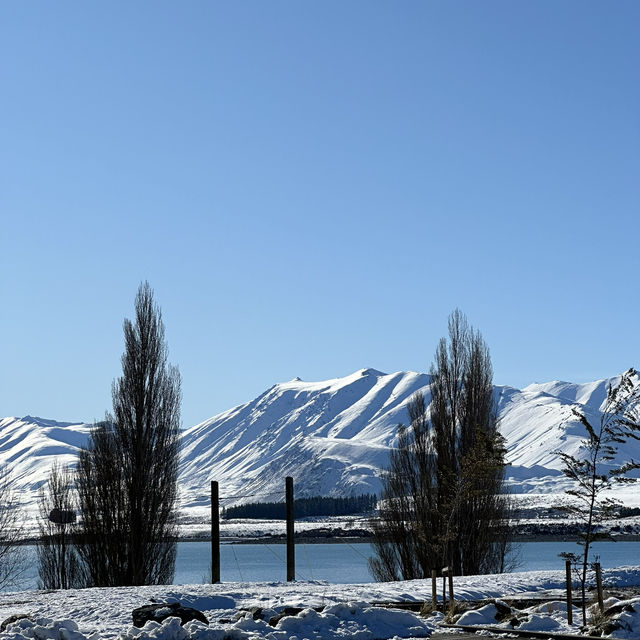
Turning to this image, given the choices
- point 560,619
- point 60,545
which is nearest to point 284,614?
point 560,619

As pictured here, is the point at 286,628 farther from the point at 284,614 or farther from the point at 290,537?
the point at 290,537

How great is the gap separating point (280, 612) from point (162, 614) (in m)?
2.46

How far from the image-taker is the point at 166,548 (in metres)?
35.8

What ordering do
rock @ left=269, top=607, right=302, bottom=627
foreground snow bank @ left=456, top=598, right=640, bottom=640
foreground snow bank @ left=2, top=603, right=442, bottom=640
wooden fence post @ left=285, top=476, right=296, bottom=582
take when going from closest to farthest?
foreground snow bank @ left=456, top=598, right=640, bottom=640 → foreground snow bank @ left=2, top=603, right=442, bottom=640 → rock @ left=269, top=607, right=302, bottom=627 → wooden fence post @ left=285, top=476, right=296, bottom=582

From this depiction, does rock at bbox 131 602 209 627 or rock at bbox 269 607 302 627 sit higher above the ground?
rock at bbox 131 602 209 627

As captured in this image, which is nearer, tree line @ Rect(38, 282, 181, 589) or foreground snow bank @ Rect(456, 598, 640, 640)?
foreground snow bank @ Rect(456, 598, 640, 640)

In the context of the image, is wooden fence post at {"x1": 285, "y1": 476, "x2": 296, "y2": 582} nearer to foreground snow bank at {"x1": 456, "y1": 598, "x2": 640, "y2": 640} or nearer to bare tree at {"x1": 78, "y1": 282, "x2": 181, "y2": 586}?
bare tree at {"x1": 78, "y1": 282, "x2": 181, "y2": 586}

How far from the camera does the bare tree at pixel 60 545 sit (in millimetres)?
39281

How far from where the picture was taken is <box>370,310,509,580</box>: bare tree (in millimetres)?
39250

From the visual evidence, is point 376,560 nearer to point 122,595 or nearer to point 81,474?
point 81,474

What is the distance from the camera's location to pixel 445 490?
125 feet

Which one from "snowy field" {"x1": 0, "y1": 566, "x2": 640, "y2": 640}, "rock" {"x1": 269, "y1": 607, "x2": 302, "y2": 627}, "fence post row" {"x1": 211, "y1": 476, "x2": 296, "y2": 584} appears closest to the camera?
"snowy field" {"x1": 0, "y1": 566, "x2": 640, "y2": 640}

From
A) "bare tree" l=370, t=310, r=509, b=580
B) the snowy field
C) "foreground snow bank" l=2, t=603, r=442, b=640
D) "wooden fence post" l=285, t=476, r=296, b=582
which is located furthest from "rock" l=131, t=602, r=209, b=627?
"bare tree" l=370, t=310, r=509, b=580

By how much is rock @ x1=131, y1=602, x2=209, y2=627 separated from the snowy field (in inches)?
11.0
